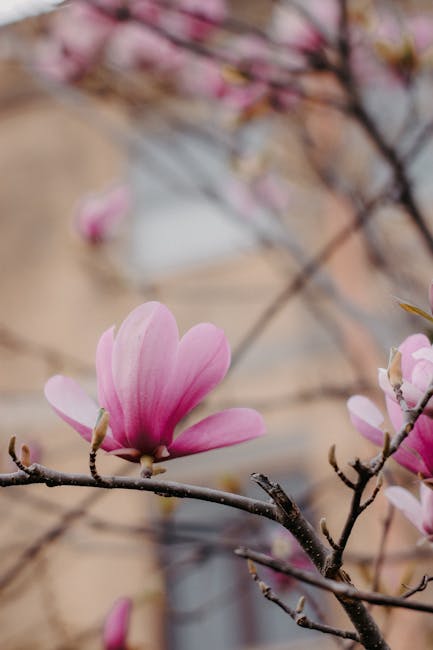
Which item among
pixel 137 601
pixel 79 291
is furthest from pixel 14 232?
pixel 137 601

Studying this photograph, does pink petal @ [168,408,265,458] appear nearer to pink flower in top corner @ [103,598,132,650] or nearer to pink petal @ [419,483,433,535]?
pink petal @ [419,483,433,535]

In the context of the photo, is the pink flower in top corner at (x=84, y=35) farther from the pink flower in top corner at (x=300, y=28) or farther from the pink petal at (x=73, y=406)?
the pink petal at (x=73, y=406)

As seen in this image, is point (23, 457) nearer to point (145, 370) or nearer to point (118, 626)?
point (145, 370)

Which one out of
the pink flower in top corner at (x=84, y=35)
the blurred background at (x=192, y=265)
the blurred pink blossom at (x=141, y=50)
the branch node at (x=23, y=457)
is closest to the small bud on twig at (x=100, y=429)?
the branch node at (x=23, y=457)

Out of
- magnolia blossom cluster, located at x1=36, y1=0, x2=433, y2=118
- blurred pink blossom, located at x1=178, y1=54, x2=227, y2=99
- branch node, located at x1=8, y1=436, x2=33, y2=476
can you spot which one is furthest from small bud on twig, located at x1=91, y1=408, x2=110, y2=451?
blurred pink blossom, located at x1=178, y1=54, x2=227, y2=99

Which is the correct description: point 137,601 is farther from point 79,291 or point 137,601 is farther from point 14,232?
point 14,232

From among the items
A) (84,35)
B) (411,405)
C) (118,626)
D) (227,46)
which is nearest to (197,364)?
(411,405)
